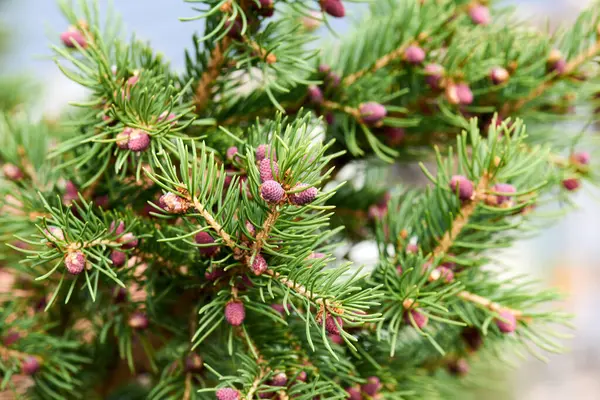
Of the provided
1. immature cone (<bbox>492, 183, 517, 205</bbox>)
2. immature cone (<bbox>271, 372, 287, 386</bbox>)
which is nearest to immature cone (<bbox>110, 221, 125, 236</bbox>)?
immature cone (<bbox>271, 372, 287, 386</bbox>)

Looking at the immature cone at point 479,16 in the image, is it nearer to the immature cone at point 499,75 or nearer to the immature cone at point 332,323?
the immature cone at point 499,75

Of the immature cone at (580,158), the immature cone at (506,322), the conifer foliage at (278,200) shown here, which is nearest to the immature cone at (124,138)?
the conifer foliage at (278,200)

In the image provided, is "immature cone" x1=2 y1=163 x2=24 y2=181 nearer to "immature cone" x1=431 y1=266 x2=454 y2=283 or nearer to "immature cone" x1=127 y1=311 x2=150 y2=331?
"immature cone" x1=127 y1=311 x2=150 y2=331

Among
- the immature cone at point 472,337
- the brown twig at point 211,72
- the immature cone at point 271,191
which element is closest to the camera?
the immature cone at point 271,191

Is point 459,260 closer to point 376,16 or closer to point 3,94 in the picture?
point 376,16

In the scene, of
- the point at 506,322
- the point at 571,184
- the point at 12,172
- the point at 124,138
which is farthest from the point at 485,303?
the point at 12,172

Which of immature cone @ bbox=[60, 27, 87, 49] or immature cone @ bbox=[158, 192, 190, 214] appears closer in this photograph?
immature cone @ bbox=[158, 192, 190, 214]
